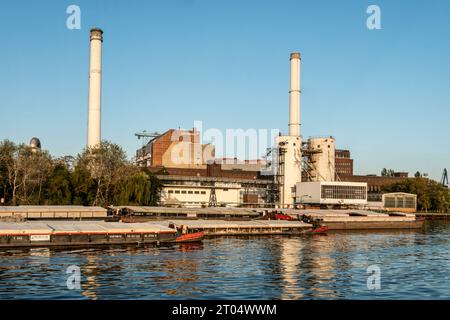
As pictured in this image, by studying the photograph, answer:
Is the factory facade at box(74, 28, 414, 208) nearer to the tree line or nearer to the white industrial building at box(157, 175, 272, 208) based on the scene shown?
the white industrial building at box(157, 175, 272, 208)

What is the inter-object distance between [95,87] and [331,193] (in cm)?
8551

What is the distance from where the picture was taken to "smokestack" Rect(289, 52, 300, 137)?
7308 inches

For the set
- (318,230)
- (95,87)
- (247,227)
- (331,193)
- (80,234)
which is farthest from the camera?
(331,193)

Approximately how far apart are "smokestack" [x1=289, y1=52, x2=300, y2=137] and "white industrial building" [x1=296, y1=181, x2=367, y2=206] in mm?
21300

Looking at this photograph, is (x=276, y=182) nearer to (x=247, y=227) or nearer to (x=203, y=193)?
(x=203, y=193)

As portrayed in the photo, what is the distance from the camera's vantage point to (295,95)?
18512 cm

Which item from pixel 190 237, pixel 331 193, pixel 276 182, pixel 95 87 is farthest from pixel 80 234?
pixel 276 182

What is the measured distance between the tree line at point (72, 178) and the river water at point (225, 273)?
190 feet

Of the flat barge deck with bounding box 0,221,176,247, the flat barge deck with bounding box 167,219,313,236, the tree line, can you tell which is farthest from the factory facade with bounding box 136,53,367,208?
the flat barge deck with bounding box 0,221,176,247

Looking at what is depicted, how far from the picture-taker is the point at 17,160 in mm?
116688
